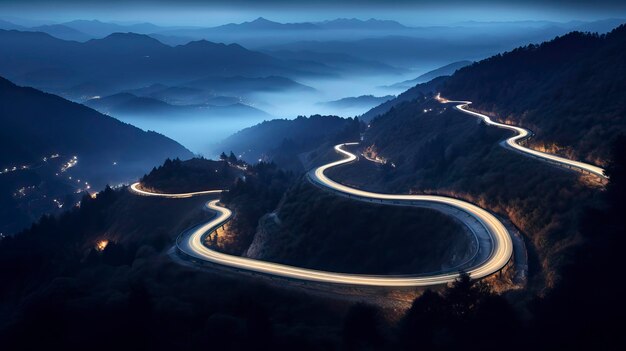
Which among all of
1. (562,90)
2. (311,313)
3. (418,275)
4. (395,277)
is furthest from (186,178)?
(562,90)

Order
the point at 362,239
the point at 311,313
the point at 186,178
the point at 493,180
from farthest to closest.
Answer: the point at 186,178 → the point at 493,180 → the point at 362,239 → the point at 311,313

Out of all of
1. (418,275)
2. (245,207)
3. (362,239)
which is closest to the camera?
(418,275)

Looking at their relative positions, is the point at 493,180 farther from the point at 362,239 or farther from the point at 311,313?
the point at 311,313

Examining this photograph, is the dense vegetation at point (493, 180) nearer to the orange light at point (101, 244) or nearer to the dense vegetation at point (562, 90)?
the dense vegetation at point (562, 90)

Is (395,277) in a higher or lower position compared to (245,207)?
higher

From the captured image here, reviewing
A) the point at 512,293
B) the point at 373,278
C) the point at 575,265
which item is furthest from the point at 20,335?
the point at 575,265

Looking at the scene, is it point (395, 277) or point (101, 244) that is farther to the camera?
point (101, 244)
